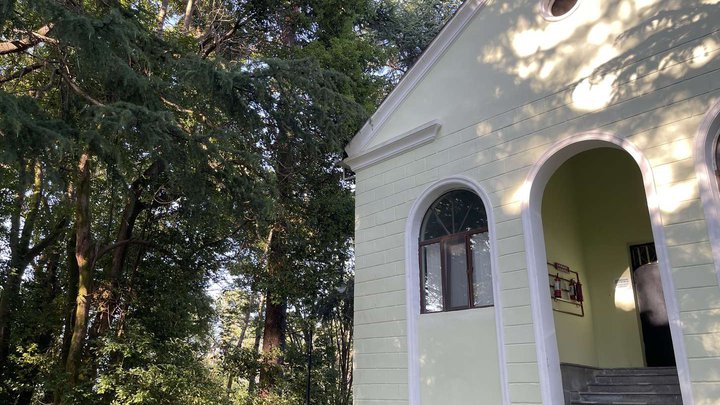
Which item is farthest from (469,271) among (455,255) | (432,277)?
(432,277)

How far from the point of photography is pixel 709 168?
5.31 m

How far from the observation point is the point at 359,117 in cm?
845

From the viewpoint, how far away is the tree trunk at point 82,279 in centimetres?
1005

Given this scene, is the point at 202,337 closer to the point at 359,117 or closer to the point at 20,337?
the point at 20,337

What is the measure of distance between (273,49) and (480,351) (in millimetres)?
8896

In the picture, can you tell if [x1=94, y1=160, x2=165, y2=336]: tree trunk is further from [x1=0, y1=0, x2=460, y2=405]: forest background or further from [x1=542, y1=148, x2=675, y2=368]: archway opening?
[x1=542, y1=148, x2=675, y2=368]: archway opening

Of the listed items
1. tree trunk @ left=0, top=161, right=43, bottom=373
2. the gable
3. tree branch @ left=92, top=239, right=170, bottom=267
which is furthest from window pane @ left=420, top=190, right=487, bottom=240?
tree trunk @ left=0, top=161, right=43, bottom=373

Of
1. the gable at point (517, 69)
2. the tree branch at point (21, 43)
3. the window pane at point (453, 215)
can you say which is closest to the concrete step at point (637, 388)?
the window pane at point (453, 215)

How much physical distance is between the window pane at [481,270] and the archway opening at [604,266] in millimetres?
936

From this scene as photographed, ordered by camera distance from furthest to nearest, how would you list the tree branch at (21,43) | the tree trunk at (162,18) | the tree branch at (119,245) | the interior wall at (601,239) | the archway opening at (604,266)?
the tree branch at (119,245), the tree trunk at (162,18), the tree branch at (21,43), the interior wall at (601,239), the archway opening at (604,266)

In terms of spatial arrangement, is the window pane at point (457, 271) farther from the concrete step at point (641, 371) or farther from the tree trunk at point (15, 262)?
the tree trunk at point (15, 262)

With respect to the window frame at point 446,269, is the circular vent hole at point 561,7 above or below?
above

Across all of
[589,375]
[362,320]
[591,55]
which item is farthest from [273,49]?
[589,375]

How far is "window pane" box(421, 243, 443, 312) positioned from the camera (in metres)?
7.62
